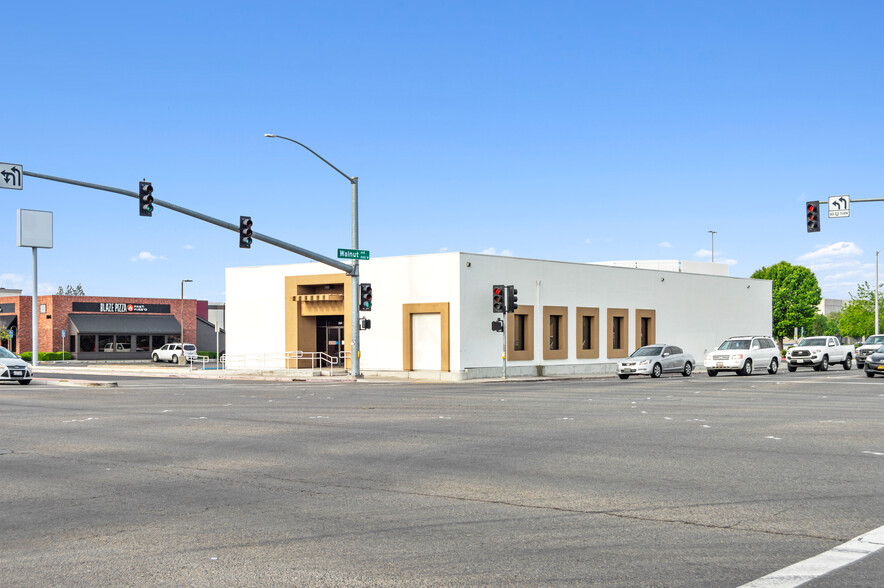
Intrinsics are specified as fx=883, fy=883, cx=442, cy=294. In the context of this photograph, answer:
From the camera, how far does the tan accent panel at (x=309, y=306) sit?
4558 centimetres

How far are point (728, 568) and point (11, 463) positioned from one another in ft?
32.2

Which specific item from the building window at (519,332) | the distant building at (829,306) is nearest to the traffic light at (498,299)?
the building window at (519,332)

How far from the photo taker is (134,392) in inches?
1156

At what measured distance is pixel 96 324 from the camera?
79.6 meters

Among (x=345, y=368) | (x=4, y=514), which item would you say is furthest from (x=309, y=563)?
(x=345, y=368)

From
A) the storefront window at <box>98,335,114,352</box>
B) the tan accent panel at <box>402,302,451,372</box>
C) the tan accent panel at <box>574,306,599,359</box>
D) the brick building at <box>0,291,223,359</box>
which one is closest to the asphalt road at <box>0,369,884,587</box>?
the tan accent panel at <box>402,302,451,372</box>

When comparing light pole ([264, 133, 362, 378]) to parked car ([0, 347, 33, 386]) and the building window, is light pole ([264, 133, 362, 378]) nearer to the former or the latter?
the building window

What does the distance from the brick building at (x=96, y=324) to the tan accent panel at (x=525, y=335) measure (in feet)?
156

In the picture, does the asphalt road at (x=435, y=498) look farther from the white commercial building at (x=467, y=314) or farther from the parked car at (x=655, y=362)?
the white commercial building at (x=467, y=314)

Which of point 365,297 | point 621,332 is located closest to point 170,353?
point 365,297

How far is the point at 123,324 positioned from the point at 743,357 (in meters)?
59.6

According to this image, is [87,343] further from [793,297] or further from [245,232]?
[793,297]

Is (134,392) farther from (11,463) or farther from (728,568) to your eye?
(728,568)

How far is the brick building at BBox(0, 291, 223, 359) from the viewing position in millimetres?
78562
